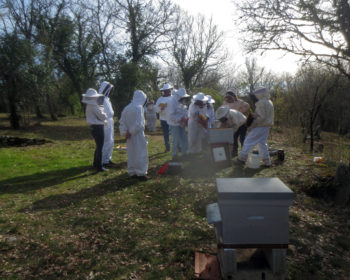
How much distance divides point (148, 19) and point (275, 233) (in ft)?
77.2

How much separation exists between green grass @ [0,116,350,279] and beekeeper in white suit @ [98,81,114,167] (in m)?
0.61

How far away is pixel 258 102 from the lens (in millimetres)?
7691

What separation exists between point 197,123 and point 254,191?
20.4ft

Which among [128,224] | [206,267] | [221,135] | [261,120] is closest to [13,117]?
[221,135]

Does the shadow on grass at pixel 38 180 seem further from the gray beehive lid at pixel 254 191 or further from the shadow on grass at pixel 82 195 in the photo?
the gray beehive lid at pixel 254 191

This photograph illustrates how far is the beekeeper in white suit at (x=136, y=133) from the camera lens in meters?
7.00

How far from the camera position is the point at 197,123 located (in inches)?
363

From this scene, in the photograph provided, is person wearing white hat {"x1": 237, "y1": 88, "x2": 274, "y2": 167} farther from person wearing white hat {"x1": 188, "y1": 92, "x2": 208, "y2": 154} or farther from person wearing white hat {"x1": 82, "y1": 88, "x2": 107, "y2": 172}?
person wearing white hat {"x1": 82, "y1": 88, "x2": 107, "y2": 172}

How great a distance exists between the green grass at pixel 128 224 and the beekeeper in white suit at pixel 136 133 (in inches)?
14.7

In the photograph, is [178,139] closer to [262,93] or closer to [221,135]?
[221,135]

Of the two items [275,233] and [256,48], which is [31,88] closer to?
[256,48]

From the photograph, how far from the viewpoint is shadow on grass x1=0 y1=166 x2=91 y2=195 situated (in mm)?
7039

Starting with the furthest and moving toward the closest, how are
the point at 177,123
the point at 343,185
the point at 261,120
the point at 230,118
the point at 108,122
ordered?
the point at 177,123 < the point at 108,122 < the point at 230,118 < the point at 261,120 < the point at 343,185

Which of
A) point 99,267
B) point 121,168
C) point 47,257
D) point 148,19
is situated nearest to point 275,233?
point 99,267
